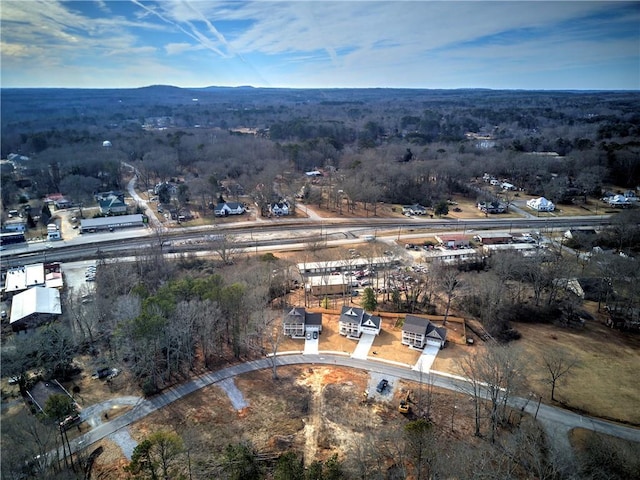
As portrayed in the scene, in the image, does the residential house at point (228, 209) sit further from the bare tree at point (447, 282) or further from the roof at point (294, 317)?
the bare tree at point (447, 282)

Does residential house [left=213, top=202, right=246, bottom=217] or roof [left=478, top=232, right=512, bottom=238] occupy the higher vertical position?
residential house [left=213, top=202, right=246, bottom=217]

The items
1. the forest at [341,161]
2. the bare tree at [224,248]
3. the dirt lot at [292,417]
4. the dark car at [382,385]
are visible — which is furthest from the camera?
the forest at [341,161]

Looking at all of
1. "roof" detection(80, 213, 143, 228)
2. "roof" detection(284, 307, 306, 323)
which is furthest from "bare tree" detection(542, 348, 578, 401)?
"roof" detection(80, 213, 143, 228)

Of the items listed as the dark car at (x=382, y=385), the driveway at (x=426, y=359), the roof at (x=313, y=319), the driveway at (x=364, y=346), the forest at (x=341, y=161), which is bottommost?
the driveway at (x=364, y=346)

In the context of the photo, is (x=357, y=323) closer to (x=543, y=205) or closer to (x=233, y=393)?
(x=233, y=393)

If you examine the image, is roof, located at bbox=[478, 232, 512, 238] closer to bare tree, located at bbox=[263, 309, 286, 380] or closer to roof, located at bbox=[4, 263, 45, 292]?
bare tree, located at bbox=[263, 309, 286, 380]

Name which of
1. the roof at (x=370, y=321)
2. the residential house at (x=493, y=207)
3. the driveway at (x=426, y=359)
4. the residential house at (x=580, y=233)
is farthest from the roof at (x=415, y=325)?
the residential house at (x=493, y=207)

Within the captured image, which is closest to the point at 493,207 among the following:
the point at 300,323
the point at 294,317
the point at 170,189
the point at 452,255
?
the point at 452,255
